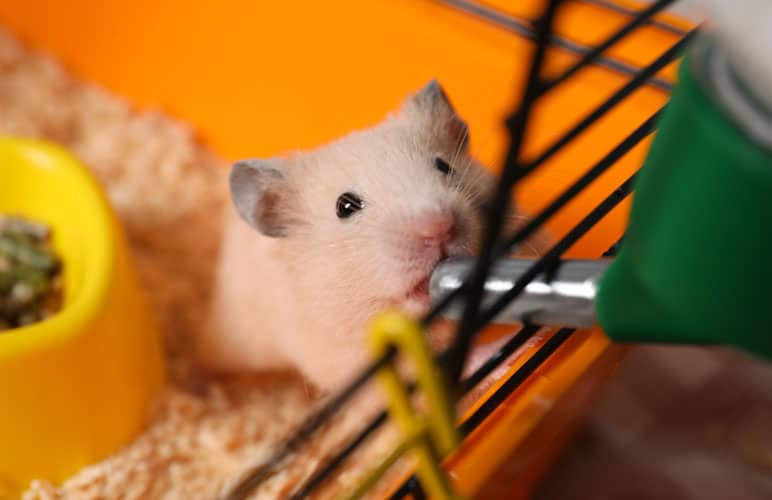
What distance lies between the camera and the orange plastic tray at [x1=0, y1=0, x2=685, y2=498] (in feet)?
3.41

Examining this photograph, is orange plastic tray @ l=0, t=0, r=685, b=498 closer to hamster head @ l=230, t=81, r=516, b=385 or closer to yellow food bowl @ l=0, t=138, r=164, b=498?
hamster head @ l=230, t=81, r=516, b=385

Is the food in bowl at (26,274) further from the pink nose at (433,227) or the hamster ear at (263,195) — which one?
the pink nose at (433,227)

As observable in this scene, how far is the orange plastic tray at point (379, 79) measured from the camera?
1038mm

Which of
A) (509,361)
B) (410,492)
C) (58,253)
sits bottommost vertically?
(410,492)

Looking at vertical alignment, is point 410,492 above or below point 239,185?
below

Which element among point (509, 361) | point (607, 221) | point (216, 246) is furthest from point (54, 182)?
point (607, 221)

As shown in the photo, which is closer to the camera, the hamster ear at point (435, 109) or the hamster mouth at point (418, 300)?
the hamster mouth at point (418, 300)

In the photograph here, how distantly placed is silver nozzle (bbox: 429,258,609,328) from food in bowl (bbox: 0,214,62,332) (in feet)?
3.50

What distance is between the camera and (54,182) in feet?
5.48

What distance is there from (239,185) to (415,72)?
0.66m

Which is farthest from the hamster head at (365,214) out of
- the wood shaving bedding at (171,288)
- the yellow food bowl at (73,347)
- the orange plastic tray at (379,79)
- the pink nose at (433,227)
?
the yellow food bowl at (73,347)

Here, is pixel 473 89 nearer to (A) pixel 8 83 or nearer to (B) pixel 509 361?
(B) pixel 509 361

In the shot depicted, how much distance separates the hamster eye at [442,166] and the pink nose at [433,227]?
6.4 inches

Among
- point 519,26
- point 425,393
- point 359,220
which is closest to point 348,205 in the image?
point 359,220
